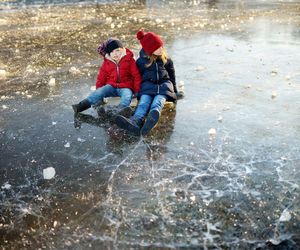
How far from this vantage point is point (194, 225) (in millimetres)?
3191

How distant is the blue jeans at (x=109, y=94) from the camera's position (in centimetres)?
547

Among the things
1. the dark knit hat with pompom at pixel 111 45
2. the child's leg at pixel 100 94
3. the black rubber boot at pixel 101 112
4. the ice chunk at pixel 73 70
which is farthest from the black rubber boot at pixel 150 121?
the ice chunk at pixel 73 70

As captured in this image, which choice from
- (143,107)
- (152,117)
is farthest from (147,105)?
(152,117)

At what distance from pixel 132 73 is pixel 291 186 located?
2.83m

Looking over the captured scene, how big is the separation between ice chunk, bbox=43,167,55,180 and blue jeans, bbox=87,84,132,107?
1644 millimetres

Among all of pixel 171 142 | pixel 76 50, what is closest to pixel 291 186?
pixel 171 142

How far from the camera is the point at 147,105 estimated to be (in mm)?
5309

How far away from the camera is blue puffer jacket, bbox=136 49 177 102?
17.9ft

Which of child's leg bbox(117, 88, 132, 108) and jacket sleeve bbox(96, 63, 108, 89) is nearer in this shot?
child's leg bbox(117, 88, 132, 108)

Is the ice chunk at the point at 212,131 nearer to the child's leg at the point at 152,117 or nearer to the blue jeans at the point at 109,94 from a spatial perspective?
the child's leg at the point at 152,117

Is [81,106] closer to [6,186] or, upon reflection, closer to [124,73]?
[124,73]

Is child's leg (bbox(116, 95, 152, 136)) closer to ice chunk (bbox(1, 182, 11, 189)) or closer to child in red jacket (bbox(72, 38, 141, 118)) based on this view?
child in red jacket (bbox(72, 38, 141, 118))

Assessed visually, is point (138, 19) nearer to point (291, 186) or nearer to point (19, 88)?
point (19, 88)

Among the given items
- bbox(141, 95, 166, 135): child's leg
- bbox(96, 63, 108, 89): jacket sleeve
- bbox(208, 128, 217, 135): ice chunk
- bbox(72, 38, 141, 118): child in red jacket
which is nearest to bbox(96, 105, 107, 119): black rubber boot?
bbox(72, 38, 141, 118): child in red jacket
